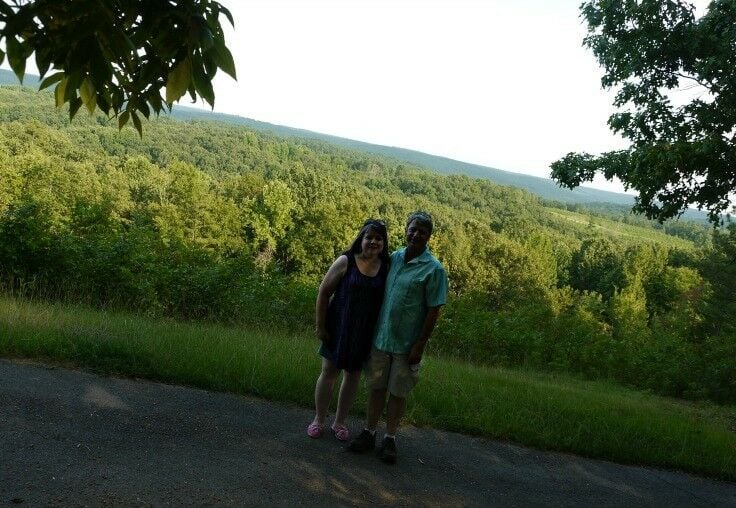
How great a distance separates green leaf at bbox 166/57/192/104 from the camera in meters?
1.78

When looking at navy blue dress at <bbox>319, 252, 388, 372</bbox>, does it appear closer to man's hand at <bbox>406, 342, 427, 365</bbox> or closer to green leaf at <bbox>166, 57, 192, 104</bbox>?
man's hand at <bbox>406, 342, 427, 365</bbox>

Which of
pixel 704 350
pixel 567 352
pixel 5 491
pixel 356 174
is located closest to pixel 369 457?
pixel 5 491

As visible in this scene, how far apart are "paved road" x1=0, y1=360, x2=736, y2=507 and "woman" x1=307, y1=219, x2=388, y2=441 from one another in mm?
510

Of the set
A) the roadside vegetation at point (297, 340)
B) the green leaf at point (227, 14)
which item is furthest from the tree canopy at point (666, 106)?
the green leaf at point (227, 14)

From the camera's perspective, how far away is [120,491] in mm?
3215

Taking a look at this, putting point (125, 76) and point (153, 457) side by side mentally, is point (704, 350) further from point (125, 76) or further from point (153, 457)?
point (125, 76)

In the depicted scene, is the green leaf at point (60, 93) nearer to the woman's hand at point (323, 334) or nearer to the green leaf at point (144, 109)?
the green leaf at point (144, 109)

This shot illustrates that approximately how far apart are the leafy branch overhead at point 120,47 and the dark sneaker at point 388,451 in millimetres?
2940

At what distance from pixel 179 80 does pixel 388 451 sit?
10.3ft

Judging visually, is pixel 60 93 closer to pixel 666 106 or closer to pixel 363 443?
pixel 363 443

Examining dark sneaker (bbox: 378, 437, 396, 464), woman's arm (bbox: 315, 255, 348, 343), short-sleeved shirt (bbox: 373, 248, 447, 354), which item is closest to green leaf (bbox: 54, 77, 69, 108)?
woman's arm (bbox: 315, 255, 348, 343)

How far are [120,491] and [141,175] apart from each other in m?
64.6

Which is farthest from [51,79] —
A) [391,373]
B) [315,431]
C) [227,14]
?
[315,431]

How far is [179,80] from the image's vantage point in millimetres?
1782
